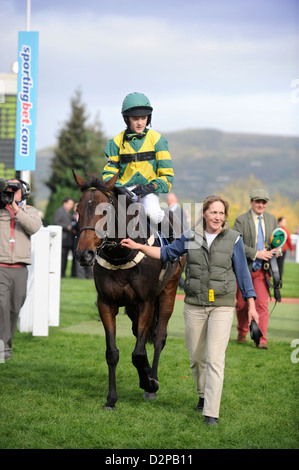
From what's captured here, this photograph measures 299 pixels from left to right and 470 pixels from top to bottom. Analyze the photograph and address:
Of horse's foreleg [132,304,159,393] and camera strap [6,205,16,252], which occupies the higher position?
camera strap [6,205,16,252]

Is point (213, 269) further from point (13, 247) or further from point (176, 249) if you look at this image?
point (13, 247)

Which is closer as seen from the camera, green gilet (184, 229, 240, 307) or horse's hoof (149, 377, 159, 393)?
green gilet (184, 229, 240, 307)

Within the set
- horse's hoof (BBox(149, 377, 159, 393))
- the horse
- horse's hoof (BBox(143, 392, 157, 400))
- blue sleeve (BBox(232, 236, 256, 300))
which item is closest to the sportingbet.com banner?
the horse

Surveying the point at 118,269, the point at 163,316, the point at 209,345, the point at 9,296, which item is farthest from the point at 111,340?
the point at 9,296

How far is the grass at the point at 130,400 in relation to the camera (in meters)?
4.65

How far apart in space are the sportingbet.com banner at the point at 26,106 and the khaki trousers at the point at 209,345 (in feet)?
16.6

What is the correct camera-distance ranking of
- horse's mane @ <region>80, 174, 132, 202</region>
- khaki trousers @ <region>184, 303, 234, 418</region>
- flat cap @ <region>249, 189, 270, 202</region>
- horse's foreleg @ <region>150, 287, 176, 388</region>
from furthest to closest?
flat cap @ <region>249, 189, 270, 202</region>, horse's foreleg @ <region>150, 287, 176, 388</region>, horse's mane @ <region>80, 174, 132, 202</region>, khaki trousers @ <region>184, 303, 234, 418</region>

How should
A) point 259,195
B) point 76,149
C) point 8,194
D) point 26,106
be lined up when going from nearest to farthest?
point 8,194, point 259,195, point 26,106, point 76,149

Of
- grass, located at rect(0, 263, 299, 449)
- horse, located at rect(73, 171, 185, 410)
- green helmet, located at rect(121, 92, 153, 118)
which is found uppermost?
green helmet, located at rect(121, 92, 153, 118)

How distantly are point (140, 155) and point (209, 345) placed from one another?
187 cm

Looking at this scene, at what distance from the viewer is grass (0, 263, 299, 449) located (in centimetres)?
465

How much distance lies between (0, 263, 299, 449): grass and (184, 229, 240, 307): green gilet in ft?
3.21

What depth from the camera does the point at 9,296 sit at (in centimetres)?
730

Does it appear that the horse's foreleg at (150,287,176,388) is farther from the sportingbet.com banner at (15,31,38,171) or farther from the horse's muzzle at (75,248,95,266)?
the sportingbet.com banner at (15,31,38,171)
